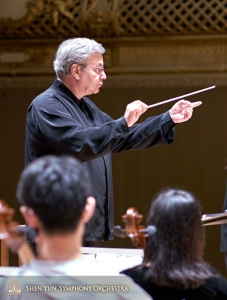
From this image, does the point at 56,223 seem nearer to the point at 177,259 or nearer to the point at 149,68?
the point at 177,259

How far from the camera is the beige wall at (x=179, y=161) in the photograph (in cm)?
508

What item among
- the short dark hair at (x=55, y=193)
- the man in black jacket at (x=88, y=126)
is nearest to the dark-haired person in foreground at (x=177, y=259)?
the short dark hair at (x=55, y=193)

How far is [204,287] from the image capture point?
166 centimetres

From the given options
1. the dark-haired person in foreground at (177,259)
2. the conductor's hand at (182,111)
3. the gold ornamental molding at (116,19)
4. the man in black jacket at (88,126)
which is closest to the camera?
the dark-haired person in foreground at (177,259)

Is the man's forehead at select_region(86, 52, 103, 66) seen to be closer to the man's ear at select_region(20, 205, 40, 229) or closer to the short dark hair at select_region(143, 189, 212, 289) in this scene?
the short dark hair at select_region(143, 189, 212, 289)

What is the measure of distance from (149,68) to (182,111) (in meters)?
2.38

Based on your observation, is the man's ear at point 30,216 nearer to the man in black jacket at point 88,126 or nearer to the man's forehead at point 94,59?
the man in black jacket at point 88,126

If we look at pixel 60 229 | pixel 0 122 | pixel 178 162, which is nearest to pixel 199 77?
pixel 178 162

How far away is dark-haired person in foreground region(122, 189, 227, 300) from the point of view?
1.66 metres

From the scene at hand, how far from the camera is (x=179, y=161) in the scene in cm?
513

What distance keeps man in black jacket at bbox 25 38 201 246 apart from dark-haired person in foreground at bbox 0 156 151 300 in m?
1.13

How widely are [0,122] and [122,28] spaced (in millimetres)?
1233

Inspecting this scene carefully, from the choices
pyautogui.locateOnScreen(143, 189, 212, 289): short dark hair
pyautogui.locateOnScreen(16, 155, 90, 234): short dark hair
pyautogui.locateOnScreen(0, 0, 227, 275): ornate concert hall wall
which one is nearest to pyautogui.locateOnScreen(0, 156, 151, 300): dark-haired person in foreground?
pyautogui.locateOnScreen(16, 155, 90, 234): short dark hair

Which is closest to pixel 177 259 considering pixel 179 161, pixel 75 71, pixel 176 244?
pixel 176 244
